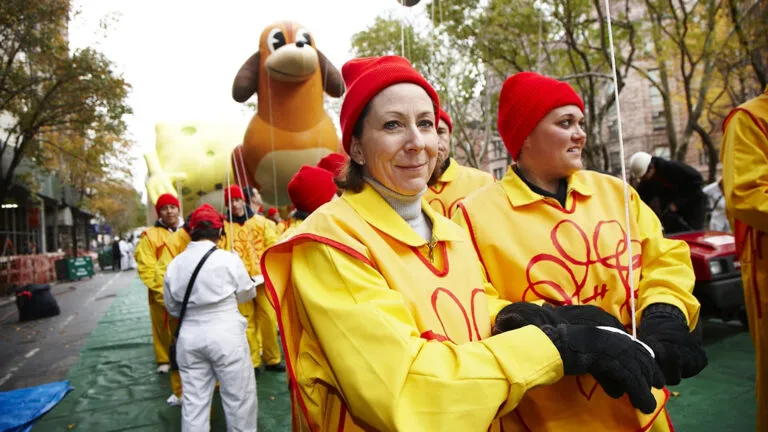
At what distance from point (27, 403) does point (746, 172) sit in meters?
6.48

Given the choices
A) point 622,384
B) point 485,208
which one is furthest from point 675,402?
point 622,384

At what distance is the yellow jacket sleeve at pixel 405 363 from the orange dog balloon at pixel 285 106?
5.21 metres

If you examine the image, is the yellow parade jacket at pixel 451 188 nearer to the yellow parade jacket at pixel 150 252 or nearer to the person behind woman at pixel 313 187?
the person behind woman at pixel 313 187

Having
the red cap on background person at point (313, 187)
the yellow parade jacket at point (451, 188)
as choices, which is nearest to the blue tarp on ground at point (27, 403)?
the red cap on background person at point (313, 187)

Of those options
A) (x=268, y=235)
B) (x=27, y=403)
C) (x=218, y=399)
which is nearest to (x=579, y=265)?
(x=218, y=399)

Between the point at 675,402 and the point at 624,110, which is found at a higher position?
the point at 624,110

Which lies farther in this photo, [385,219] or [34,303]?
[34,303]

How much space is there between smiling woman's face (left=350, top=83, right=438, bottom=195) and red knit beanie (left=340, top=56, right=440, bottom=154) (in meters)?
0.03

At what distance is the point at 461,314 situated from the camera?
1588 mm

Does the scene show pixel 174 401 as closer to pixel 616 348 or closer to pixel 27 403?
pixel 27 403

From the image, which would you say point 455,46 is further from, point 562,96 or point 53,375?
point 562,96

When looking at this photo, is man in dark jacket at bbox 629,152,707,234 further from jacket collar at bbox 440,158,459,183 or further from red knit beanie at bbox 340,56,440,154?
red knit beanie at bbox 340,56,440,154

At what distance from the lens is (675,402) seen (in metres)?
4.30

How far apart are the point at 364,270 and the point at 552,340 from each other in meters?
0.52
